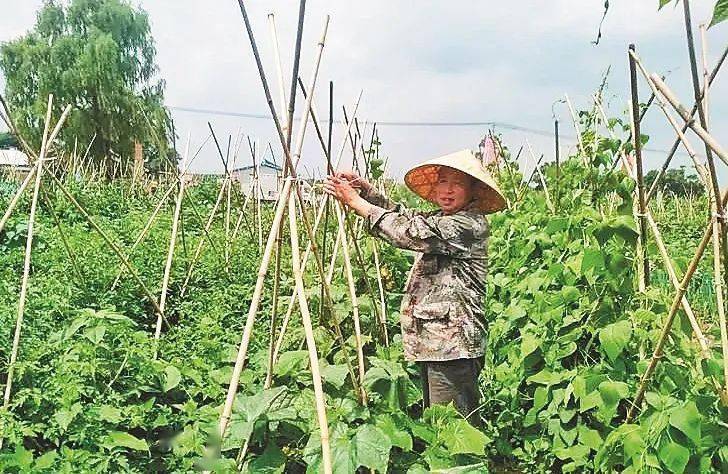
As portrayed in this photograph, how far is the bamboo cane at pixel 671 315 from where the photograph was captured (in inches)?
84.7

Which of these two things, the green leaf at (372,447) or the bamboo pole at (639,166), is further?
the bamboo pole at (639,166)

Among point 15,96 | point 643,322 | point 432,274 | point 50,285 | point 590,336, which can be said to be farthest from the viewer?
point 15,96

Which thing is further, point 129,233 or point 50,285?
point 129,233

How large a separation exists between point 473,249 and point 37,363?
1.99m

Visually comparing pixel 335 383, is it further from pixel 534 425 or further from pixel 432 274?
pixel 534 425

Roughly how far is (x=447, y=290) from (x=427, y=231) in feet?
1.05

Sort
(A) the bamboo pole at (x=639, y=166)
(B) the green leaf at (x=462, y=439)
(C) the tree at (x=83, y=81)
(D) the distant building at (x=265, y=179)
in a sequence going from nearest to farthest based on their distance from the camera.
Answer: (B) the green leaf at (x=462, y=439) < (A) the bamboo pole at (x=639, y=166) < (D) the distant building at (x=265, y=179) < (C) the tree at (x=83, y=81)

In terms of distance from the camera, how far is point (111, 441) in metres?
2.86

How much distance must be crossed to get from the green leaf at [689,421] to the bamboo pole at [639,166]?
30.3 inches

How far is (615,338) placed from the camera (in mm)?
2916

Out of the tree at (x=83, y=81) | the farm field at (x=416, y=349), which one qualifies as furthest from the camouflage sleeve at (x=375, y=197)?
the tree at (x=83, y=81)

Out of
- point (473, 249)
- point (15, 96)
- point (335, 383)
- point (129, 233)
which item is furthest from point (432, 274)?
point (15, 96)

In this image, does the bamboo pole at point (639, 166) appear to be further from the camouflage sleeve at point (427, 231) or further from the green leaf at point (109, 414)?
the green leaf at point (109, 414)

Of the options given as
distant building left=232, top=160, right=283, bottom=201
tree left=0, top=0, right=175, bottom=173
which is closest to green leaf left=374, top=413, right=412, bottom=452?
distant building left=232, top=160, right=283, bottom=201
